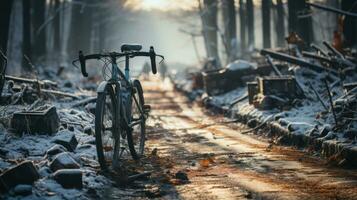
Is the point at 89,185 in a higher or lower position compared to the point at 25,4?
lower

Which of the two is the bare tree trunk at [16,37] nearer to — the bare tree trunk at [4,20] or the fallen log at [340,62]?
the bare tree trunk at [4,20]

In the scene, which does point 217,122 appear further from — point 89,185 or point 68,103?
point 89,185

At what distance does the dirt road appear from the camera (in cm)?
527

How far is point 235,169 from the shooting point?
6547mm

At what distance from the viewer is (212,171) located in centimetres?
645

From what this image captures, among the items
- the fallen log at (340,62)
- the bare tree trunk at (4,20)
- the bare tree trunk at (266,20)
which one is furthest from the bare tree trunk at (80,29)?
the fallen log at (340,62)

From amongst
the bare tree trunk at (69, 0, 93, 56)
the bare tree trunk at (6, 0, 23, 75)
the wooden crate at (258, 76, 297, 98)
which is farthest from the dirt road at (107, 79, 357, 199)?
the bare tree trunk at (69, 0, 93, 56)

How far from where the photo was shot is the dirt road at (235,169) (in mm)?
5270

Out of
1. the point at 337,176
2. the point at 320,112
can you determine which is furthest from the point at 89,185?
the point at 320,112

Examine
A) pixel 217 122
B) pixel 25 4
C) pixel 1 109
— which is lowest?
pixel 217 122

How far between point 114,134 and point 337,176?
2.78 metres

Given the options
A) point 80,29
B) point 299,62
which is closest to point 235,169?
point 299,62

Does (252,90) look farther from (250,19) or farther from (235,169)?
(250,19)

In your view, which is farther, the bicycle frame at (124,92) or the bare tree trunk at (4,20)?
the bare tree trunk at (4,20)
